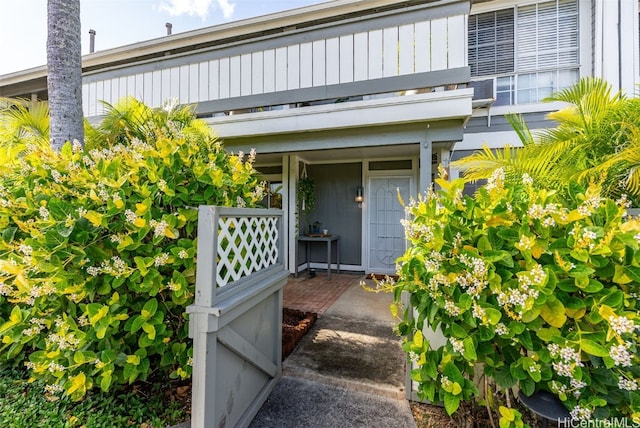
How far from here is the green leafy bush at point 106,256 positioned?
188cm

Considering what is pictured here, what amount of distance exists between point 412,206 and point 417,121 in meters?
2.54

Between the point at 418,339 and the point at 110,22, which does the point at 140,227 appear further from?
the point at 110,22

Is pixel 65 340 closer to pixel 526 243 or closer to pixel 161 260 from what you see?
pixel 161 260

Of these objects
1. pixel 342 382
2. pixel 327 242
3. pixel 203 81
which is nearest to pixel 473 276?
pixel 342 382

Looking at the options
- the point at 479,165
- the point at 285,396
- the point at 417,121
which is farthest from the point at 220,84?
the point at 285,396

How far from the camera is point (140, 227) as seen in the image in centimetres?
189

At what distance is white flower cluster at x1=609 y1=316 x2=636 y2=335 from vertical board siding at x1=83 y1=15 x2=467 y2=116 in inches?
133

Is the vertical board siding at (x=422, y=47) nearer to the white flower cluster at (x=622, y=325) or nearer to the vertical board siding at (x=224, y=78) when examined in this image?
the vertical board siding at (x=224, y=78)

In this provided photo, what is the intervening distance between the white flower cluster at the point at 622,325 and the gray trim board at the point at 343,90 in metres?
3.19

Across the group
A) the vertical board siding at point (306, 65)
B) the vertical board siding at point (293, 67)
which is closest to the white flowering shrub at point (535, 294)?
the vertical board siding at point (306, 65)

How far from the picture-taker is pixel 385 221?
684 centimetres

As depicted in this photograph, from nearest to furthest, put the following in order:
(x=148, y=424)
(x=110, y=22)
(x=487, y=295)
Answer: (x=487, y=295) < (x=148, y=424) < (x=110, y=22)

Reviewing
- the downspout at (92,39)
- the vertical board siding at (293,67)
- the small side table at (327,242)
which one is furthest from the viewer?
the downspout at (92,39)

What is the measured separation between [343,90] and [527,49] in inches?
162
